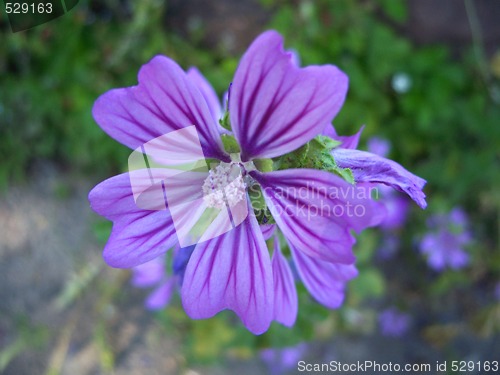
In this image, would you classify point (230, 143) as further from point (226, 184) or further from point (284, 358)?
point (284, 358)

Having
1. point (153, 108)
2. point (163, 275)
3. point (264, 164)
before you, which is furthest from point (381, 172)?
point (163, 275)

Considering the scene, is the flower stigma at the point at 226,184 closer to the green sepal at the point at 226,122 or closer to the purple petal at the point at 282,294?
the green sepal at the point at 226,122

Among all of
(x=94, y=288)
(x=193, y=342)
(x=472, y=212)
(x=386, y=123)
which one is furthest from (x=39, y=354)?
(x=472, y=212)

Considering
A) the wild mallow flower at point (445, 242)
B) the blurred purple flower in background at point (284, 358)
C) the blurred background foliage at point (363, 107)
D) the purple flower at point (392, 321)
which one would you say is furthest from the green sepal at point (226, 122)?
the purple flower at point (392, 321)

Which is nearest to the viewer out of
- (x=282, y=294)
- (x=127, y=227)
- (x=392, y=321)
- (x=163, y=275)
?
(x=127, y=227)

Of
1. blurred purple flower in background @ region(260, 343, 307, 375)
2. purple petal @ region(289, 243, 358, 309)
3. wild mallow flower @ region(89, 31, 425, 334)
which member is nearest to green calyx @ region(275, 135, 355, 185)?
wild mallow flower @ region(89, 31, 425, 334)
